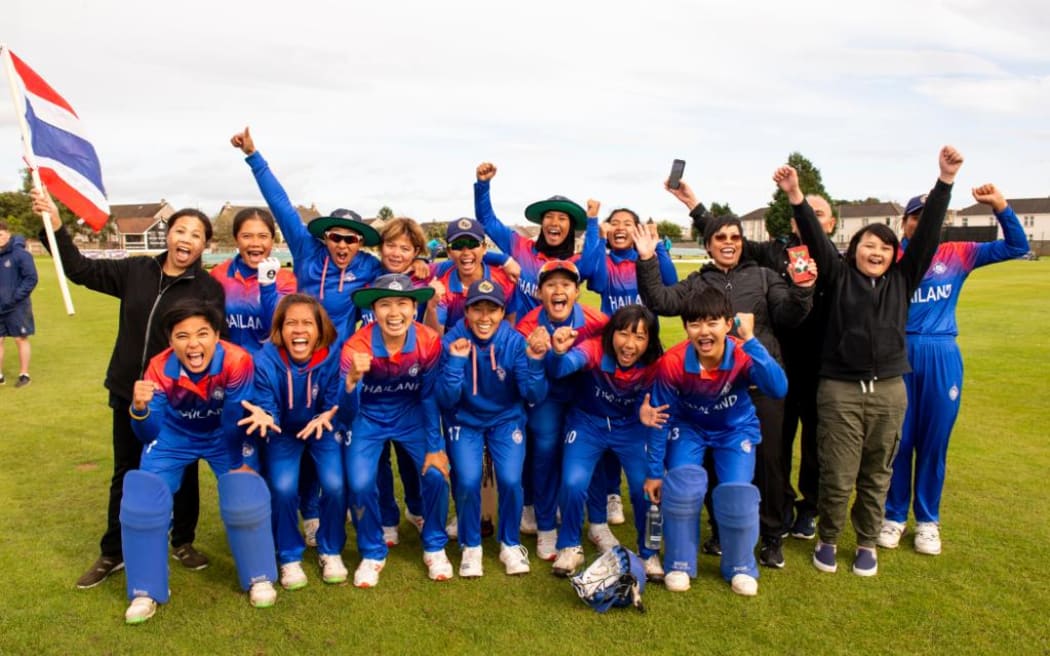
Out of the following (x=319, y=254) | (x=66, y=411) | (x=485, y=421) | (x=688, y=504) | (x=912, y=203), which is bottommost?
(x=66, y=411)

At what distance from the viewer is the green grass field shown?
3863 mm

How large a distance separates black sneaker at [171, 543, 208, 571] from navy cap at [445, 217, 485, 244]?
2821 mm

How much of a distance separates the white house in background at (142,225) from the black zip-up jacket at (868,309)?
277 feet

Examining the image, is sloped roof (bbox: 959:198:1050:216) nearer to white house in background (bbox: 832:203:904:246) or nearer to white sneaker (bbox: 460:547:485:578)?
white house in background (bbox: 832:203:904:246)

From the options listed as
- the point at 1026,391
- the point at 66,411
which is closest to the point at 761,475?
the point at 1026,391

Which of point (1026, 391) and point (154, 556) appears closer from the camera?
point (154, 556)

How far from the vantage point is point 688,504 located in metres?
4.53

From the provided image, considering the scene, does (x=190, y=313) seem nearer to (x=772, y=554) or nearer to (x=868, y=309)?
(x=772, y=554)

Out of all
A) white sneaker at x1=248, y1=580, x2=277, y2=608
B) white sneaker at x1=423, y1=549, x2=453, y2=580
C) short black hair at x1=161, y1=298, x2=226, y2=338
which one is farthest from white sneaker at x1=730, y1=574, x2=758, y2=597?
short black hair at x1=161, y1=298, x2=226, y2=338

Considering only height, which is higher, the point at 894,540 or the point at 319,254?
the point at 319,254

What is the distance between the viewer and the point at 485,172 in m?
6.15

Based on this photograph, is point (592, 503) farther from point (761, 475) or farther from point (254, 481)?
point (254, 481)

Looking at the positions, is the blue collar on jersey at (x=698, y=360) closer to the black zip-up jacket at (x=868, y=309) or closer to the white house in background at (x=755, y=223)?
the black zip-up jacket at (x=868, y=309)

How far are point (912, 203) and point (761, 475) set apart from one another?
218 centimetres
